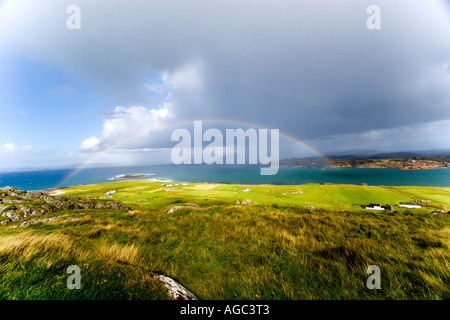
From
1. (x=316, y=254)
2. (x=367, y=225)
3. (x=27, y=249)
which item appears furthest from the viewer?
(x=367, y=225)

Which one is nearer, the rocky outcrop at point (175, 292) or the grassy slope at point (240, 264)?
the grassy slope at point (240, 264)

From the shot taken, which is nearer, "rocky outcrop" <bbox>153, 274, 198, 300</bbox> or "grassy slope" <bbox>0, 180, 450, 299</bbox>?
"grassy slope" <bbox>0, 180, 450, 299</bbox>

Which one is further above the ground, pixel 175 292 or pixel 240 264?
pixel 175 292

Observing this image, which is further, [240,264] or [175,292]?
[240,264]
